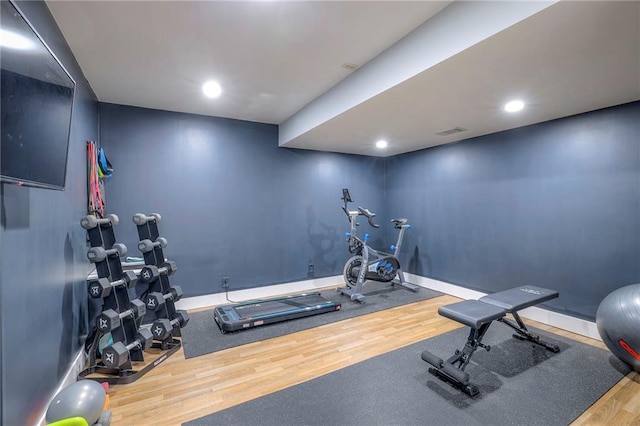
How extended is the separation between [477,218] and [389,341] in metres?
2.34

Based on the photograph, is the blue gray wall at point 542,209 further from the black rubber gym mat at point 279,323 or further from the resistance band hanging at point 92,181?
the resistance band hanging at point 92,181

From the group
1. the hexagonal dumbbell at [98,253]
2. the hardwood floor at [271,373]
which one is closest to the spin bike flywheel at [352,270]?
the hardwood floor at [271,373]

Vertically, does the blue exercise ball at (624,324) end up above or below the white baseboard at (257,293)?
above

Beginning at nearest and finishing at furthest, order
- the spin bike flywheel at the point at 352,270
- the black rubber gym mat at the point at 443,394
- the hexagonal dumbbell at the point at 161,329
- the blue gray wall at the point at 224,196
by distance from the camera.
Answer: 1. the black rubber gym mat at the point at 443,394
2. the hexagonal dumbbell at the point at 161,329
3. the blue gray wall at the point at 224,196
4. the spin bike flywheel at the point at 352,270

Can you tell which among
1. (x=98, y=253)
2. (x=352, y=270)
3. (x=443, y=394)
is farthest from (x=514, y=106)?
(x=98, y=253)

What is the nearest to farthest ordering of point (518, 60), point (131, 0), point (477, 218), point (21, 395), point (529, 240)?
point (21, 395), point (131, 0), point (518, 60), point (529, 240), point (477, 218)

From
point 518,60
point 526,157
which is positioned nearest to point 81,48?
point 518,60

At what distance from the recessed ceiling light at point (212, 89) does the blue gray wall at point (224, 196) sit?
34.2 inches

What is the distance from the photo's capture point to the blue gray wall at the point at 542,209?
2912 millimetres

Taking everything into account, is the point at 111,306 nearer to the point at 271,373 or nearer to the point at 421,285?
the point at 271,373

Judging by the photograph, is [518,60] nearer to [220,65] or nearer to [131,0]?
[220,65]

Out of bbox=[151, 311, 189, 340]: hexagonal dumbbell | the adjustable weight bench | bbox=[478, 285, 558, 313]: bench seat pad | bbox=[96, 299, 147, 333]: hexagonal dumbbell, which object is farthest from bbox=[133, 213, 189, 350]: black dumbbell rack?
bbox=[478, 285, 558, 313]: bench seat pad

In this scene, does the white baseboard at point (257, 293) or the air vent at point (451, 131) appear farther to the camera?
the white baseboard at point (257, 293)

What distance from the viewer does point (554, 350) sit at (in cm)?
273
